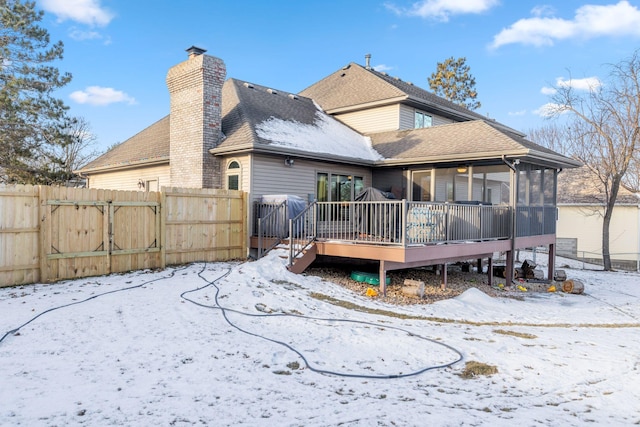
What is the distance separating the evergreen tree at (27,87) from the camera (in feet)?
54.6

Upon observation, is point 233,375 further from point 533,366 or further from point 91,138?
point 91,138

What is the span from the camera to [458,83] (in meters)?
39.5

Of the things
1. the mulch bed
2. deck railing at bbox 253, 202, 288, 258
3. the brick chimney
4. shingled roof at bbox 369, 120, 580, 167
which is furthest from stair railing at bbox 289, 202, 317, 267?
shingled roof at bbox 369, 120, 580, 167

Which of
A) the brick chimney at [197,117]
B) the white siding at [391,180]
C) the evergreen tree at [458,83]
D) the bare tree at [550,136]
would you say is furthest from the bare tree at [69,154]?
the bare tree at [550,136]

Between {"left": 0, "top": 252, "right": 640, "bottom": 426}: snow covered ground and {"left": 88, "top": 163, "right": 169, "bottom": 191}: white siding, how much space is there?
6991mm

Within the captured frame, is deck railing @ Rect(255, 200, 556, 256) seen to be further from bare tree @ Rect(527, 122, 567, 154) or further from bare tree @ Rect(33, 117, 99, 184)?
bare tree @ Rect(527, 122, 567, 154)

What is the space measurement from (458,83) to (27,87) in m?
33.7

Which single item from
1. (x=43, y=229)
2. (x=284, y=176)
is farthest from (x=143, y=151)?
(x=43, y=229)

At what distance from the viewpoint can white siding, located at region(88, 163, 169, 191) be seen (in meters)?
15.1

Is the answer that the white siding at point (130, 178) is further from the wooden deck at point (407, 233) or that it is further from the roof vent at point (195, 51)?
the wooden deck at point (407, 233)

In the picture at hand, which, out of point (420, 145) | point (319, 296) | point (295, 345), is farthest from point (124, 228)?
point (420, 145)

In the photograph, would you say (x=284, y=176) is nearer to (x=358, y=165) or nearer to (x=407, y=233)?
(x=358, y=165)

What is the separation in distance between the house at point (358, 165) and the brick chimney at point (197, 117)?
0.10 feet

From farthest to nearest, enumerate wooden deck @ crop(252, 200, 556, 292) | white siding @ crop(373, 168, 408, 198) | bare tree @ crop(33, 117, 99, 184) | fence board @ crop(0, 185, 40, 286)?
1. bare tree @ crop(33, 117, 99, 184)
2. white siding @ crop(373, 168, 408, 198)
3. wooden deck @ crop(252, 200, 556, 292)
4. fence board @ crop(0, 185, 40, 286)
